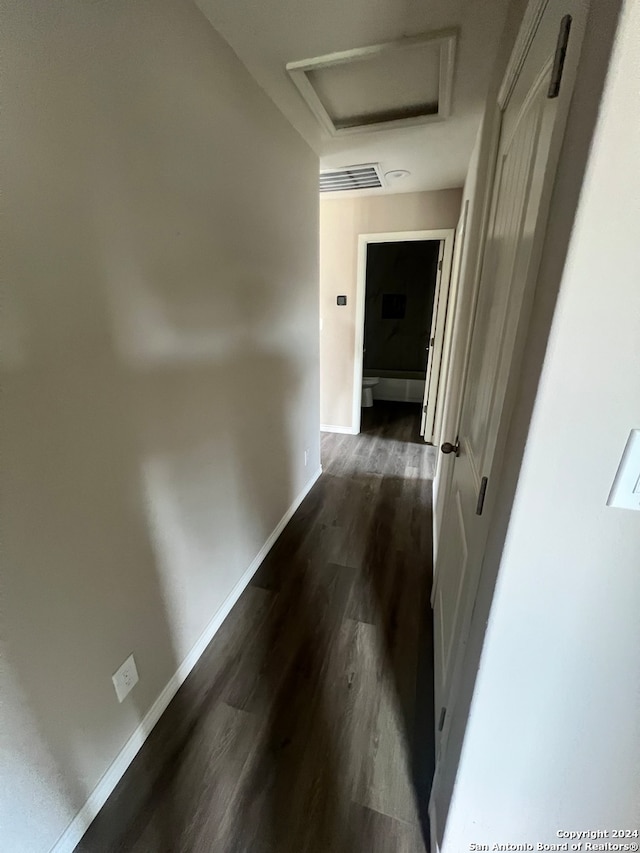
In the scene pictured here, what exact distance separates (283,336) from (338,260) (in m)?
1.89

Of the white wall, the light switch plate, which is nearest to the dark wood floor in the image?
the white wall

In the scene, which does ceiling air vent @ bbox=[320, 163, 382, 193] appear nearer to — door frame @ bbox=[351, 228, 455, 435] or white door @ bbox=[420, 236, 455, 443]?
door frame @ bbox=[351, 228, 455, 435]

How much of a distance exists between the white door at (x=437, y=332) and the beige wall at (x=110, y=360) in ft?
7.05

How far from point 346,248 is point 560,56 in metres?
3.24

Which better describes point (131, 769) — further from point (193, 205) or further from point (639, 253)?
point (193, 205)

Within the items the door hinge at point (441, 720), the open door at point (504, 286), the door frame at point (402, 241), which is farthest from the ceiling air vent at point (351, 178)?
the door hinge at point (441, 720)

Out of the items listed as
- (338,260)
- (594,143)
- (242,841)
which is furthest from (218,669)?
(338,260)

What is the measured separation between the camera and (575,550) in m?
0.59

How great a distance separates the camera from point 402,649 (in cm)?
159

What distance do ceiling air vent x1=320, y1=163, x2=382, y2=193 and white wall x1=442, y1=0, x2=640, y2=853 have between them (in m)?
2.65

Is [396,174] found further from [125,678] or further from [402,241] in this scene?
[125,678]

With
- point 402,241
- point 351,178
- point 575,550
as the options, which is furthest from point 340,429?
point 575,550

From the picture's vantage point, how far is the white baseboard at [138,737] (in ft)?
3.30

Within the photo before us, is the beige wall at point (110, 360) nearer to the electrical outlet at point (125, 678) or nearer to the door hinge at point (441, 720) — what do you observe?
the electrical outlet at point (125, 678)
